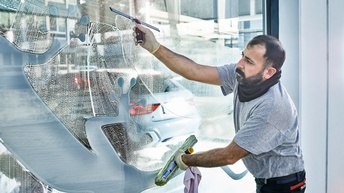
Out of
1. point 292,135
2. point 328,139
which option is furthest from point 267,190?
point 328,139

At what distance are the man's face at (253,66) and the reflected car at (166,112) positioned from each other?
0.31 metres

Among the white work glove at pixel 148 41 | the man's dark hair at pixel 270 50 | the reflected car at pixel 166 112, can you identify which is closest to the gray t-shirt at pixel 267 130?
the man's dark hair at pixel 270 50

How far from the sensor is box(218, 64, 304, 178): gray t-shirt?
5.60ft

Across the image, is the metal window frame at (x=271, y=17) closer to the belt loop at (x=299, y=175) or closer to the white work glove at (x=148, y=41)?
the belt loop at (x=299, y=175)

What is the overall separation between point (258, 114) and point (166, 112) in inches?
16.5

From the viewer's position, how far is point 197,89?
6.93ft

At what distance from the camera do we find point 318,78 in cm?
275

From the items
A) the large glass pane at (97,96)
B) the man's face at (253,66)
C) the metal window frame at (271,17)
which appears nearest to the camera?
the large glass pane at (97,96)

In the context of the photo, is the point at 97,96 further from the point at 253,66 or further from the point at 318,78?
the point at 318,78

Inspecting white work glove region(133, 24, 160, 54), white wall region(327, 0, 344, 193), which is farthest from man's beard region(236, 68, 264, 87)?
white wall region(327, 0, 344, 193)

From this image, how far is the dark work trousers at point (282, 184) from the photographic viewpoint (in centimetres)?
193

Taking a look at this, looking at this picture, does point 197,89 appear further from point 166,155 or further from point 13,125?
point 13,125

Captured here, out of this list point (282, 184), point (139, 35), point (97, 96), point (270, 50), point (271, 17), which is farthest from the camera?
point (271, 17)

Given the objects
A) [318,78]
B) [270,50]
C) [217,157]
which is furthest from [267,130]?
[318,78]
